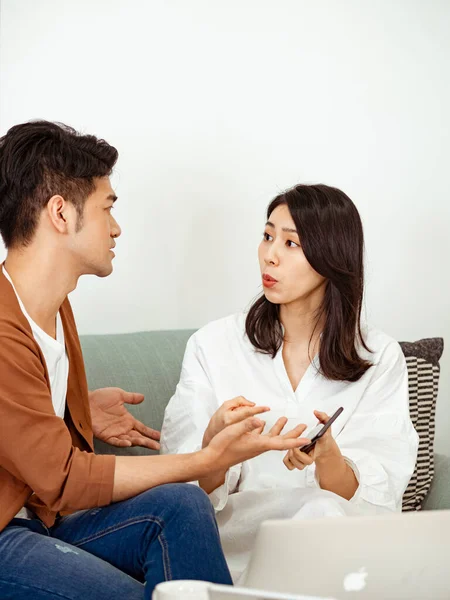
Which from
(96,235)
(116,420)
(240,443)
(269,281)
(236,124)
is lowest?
(116,420)

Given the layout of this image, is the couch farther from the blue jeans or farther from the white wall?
the blue jeans

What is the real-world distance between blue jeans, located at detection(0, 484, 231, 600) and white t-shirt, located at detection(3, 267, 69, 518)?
0.21m

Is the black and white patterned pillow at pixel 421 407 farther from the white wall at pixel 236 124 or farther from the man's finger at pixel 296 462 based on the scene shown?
the white wall at pixel 236 124

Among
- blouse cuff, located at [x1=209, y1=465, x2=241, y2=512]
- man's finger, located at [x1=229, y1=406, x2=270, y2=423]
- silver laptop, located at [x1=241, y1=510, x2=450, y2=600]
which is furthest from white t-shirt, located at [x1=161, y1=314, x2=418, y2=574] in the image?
silver laptop, located at [x1=241, y1=510, x2=450, y2=600]

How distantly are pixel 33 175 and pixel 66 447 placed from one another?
0.57 metres

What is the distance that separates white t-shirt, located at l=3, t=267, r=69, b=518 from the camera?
1773 mm

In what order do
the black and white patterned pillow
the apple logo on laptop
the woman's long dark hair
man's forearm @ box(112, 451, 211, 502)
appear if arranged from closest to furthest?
1. the apple logo on laptop
2. man's forearm @ box(112, 451, 211, 502)
3. the woman's long dark hair
4. the black and white patterned pillow

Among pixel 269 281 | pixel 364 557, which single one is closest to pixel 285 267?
pixel 269 281

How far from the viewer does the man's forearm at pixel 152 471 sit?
166 centimetres

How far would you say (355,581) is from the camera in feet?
3.72

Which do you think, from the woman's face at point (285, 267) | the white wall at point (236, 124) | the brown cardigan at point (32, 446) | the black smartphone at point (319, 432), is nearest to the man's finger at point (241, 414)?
the black smartphone at point (319, 432)

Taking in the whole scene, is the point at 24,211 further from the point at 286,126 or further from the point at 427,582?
the point at 286,126

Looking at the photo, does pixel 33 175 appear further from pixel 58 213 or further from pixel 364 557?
pixel 364 557

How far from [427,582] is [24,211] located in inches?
42.5
